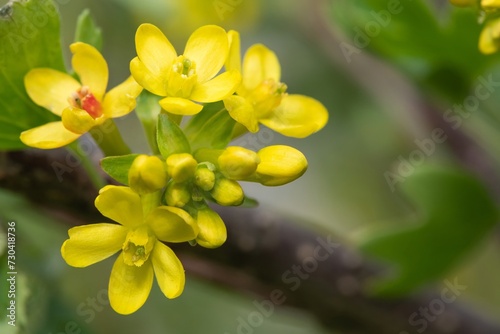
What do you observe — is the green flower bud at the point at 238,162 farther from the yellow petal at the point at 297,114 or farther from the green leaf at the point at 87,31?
the green leaf at the point at 87,31

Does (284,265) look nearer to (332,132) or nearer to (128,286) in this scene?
(128,286)

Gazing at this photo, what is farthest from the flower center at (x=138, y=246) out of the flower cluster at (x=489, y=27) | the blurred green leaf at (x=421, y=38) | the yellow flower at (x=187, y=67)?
the blurred green leaf at (x=421, y=38)

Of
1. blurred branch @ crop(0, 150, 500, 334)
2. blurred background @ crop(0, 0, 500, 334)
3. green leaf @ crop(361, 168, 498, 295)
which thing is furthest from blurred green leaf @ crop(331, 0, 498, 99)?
blurred branch @ crop(0, 150, 500, 334)

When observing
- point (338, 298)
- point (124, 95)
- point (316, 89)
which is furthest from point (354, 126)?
point (124, 95)

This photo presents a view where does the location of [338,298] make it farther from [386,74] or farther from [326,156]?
[326,156]

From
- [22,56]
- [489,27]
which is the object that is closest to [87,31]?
[22,56]

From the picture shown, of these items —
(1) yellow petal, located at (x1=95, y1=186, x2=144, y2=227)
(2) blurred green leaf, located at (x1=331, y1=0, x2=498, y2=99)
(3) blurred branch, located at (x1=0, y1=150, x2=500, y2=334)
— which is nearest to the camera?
(1) yellow petal, located at (x1=95, y1=186, x2=144, y2=227)

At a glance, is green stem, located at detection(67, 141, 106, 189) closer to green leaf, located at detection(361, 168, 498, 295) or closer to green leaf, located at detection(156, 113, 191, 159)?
green leaf, located at detection(156, 113, 191, 159)
